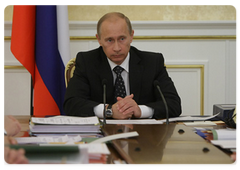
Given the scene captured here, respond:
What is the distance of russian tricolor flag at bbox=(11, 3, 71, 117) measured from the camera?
10.2ft

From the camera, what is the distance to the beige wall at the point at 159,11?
369 cm

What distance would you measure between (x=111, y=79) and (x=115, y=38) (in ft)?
0.99

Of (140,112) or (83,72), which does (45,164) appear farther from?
(83,72)

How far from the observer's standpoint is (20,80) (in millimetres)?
3689

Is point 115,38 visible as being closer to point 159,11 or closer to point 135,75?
point 135,75

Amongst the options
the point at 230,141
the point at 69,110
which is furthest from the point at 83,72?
the point at 230,141

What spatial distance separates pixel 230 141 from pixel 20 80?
9.80 ft

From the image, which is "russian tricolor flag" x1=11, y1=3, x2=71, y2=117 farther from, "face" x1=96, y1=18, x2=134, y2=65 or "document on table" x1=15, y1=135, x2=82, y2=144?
"document on table" x1=15, y1=135, x2=82, y2=144

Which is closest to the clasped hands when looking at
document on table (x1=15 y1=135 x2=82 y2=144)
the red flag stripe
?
document on table (x1=15 y1=135 x2=82 y2=144)

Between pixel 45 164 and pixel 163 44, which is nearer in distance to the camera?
pixel 45 164

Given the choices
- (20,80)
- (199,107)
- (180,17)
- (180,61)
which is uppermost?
(180,17)

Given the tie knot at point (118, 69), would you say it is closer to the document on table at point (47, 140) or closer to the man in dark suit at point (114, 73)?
the man in dark suit at point (114, 73)

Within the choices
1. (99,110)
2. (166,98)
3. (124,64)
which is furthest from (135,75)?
(99,110)

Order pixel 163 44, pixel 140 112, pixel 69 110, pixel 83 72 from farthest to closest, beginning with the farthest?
pixel 163 44
pixel 83 72
pixel 69 110
pixel 140 112
